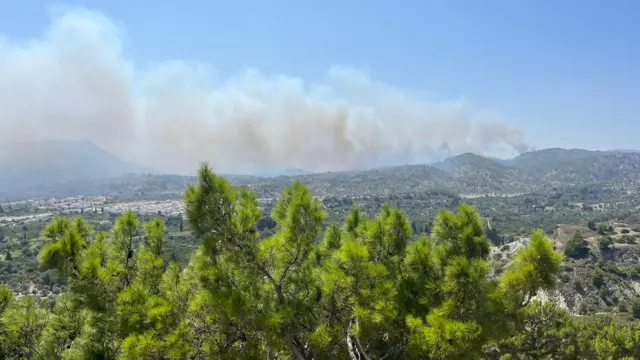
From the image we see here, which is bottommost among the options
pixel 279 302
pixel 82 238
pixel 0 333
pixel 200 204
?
pixel 0 333

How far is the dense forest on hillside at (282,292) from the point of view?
655cm

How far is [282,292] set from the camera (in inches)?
291

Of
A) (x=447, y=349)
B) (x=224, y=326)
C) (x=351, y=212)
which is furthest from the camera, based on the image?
(x=351, y=212)

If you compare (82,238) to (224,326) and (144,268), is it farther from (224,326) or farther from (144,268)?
(224,326)

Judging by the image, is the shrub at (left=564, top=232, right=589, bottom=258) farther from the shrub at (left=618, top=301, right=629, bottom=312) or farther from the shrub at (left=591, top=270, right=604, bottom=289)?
the shrub at (left=618, top=301, right=629, bottom=312)

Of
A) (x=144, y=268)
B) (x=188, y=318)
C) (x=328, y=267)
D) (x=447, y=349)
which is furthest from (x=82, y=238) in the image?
(x=447, y=349)

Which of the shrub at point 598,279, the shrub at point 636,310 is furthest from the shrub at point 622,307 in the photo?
the shrub at point 598,279

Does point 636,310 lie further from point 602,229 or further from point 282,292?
point 282,292

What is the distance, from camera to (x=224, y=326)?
6551 mm

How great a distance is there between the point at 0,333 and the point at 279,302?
5778 mm

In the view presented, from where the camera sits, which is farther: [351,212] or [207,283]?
[351,212]

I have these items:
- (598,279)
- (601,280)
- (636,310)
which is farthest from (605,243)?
(636,310)

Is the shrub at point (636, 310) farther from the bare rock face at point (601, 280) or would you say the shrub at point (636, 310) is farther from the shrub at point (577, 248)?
the shrub at point (577, 248)

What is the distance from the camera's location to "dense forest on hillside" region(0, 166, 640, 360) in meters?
6.55
